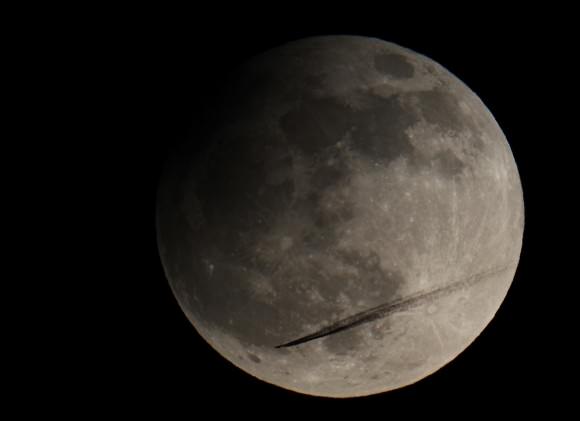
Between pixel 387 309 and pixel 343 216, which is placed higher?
pixel 343 216

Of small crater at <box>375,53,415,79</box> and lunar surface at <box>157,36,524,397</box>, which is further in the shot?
small crater at <box>375,53,415,79</box>

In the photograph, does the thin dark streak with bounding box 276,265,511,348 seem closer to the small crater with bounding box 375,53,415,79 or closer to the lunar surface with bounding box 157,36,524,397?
the lunar surface with bounding box 157,36,524,397

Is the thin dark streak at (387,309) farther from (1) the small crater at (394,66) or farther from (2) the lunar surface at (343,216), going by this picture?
(1) the small crater at (394,66)

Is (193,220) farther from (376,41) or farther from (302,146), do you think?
(376,41)

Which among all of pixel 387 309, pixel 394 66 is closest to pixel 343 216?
pixel 387 309

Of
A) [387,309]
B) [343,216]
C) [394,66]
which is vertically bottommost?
[387,309]

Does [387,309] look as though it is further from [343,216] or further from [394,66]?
[394,66]

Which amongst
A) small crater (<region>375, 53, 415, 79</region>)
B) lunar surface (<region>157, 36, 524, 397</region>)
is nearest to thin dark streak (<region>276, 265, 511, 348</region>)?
lunar surface (<region>157, 36, 524, 397</region>)
